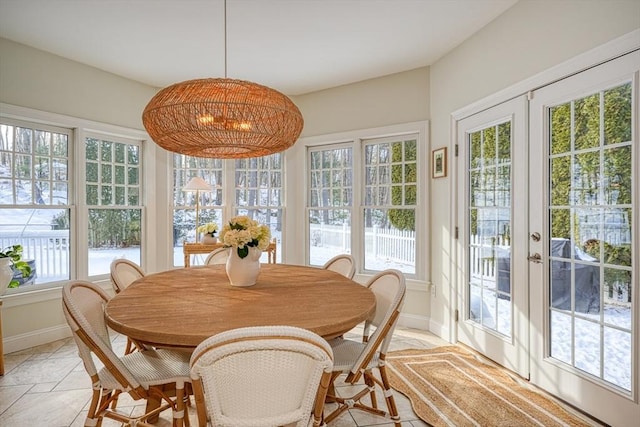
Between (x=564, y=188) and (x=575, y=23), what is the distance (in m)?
1.03

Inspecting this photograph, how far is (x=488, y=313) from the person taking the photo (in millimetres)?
2980

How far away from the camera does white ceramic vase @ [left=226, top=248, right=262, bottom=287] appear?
216cm

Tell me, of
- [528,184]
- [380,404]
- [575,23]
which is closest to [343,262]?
[380,404]

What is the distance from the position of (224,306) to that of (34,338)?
2.77m

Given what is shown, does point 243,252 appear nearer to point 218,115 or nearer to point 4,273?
point 218,115

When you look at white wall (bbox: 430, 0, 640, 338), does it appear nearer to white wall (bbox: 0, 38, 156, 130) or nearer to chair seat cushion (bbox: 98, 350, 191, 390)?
chair seat cushion (bbox: 98, 350, 191, 390)

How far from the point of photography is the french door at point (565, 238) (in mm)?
1963

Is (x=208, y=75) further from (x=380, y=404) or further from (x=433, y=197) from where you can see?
(x=380, y=404)

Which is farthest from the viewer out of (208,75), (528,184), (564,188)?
(208,75)

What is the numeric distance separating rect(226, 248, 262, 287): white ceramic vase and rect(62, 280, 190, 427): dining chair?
1.69ft

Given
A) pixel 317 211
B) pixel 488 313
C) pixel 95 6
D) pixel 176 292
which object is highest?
pixel 95 6

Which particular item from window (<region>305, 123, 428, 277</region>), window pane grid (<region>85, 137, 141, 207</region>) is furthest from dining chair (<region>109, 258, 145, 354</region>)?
window (<region>305, 123, 428, 277</region>)

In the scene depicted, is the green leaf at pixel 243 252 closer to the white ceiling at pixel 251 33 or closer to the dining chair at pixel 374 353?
the dining chair at pixel 374 353

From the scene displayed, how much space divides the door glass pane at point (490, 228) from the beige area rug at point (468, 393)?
15.4 inches
